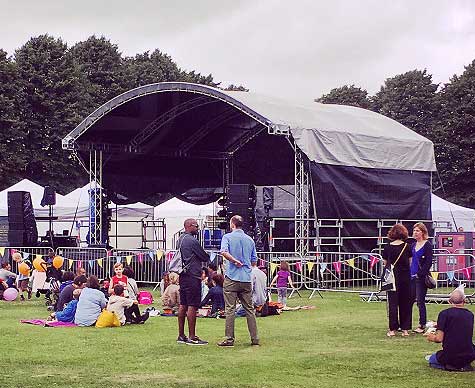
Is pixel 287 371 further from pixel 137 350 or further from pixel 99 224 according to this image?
pixel 99 224

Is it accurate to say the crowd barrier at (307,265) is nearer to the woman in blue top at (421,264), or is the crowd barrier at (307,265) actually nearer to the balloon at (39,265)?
the balloon at (39,265)

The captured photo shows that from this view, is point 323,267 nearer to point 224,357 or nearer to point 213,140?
point 224,357

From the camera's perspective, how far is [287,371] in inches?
348

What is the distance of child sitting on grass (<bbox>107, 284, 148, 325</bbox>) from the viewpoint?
44.5 feet

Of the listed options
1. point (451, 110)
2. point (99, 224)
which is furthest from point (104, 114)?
point (451, 110)

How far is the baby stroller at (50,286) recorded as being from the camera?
662 inches

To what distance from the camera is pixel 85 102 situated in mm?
45406

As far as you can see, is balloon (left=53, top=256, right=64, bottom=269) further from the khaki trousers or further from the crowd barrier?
the khaki trousers

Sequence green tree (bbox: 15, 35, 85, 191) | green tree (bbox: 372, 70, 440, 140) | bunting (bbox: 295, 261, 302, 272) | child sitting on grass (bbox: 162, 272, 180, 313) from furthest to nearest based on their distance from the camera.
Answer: green tree (bbox: 372, 70, 440, 140) → green tree (bbox: 15, 35, 85, 191) → bunting (bbox: 295, 261, 302, 272) → child sitting on grass (bbox: 162, 272, 180, 313)

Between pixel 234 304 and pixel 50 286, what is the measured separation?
7710 millimetres

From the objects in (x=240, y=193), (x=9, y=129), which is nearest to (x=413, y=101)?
(x=9, y=129)

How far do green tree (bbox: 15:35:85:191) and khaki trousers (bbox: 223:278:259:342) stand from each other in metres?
34.1

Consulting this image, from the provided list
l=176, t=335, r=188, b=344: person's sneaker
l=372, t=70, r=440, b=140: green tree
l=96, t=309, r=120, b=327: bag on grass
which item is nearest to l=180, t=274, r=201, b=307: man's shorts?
l=176, t=335, r=188, b=344: person's sneaker

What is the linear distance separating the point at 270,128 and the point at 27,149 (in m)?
25.4
